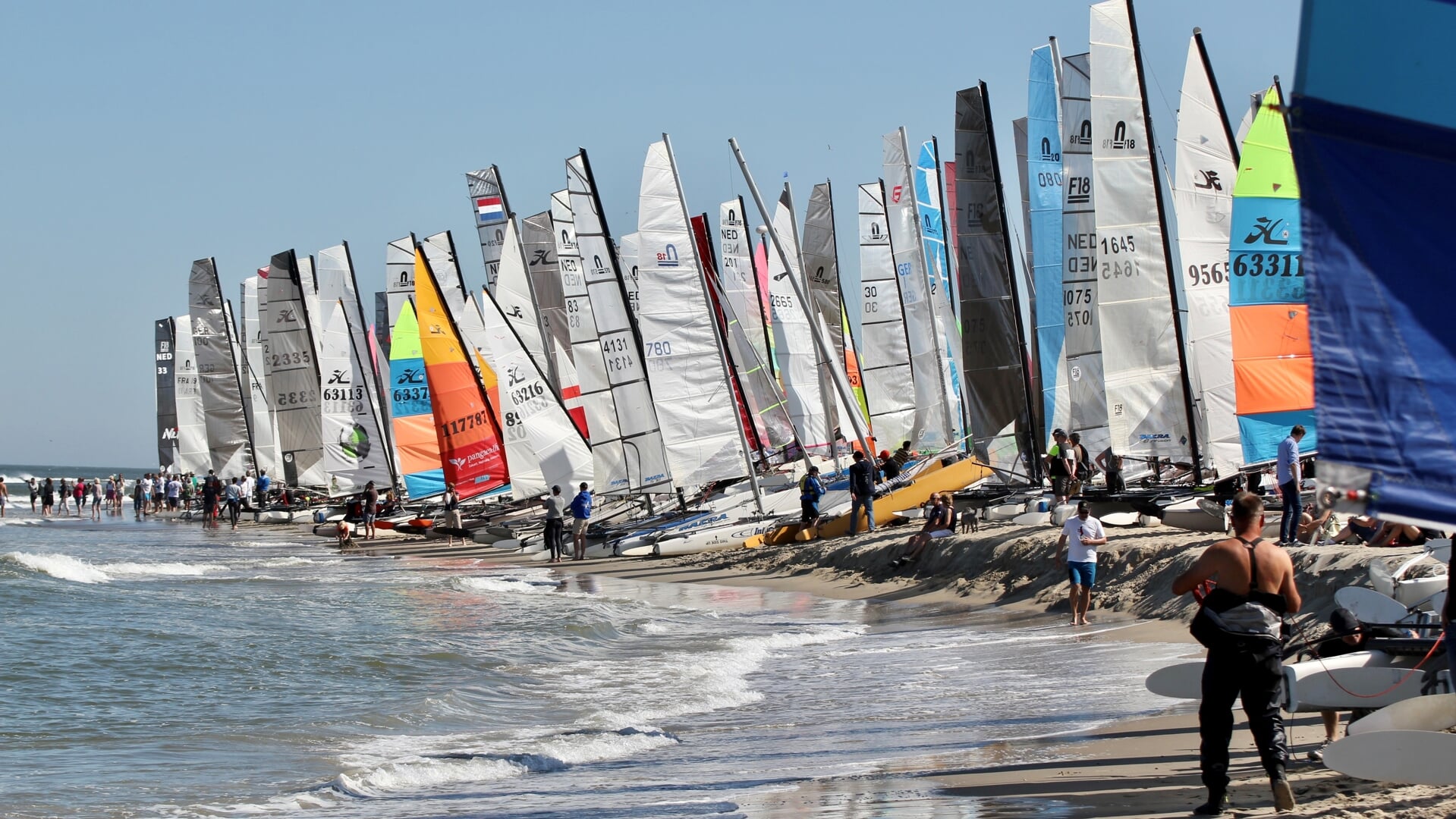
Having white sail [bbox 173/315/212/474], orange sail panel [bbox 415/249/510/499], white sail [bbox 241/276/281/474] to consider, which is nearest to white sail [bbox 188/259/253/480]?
white sail [bbox 241/276/281/474]

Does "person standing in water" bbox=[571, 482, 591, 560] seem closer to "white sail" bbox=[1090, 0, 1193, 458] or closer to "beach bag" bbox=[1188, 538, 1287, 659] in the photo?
"white sail" bbox=[1090, 0, 1193, 458]

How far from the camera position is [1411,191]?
3.74 metres

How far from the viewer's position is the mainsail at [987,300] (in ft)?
67.8

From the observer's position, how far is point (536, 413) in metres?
26.3

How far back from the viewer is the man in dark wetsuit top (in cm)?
526

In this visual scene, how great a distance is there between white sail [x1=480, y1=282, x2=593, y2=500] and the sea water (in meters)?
7.07

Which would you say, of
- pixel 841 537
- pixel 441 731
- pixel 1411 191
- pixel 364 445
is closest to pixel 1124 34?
pixel 841 537

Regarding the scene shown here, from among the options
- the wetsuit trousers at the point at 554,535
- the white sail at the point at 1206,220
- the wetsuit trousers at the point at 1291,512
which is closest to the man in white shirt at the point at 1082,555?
the wetsuit trousers at the point at 1291,512

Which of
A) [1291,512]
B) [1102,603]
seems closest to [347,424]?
[1102,603]

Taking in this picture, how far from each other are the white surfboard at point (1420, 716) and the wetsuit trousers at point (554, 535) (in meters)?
19.0

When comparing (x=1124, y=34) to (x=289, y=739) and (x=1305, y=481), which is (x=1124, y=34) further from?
(x=289, y=739)

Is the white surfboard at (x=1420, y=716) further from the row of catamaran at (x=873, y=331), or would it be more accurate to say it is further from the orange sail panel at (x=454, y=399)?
the orange sail panel at (x=454, y=399)

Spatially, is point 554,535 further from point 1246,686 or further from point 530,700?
point 1246,686

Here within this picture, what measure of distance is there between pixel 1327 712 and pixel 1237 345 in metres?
9.97
